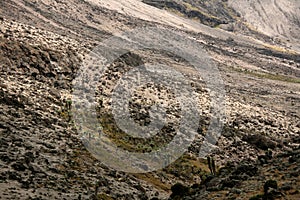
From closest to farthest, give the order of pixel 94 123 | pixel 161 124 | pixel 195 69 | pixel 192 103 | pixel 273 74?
pixel 94 123 → pixel 161 124 → pixel 192 103 → pixel 195 69 → pixel 273 74

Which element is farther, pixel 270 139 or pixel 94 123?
pixel 270 139

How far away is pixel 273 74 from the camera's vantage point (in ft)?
613

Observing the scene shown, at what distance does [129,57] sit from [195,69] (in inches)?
1251

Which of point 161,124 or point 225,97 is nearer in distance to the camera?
point 161,124

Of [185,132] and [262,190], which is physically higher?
[262,190]

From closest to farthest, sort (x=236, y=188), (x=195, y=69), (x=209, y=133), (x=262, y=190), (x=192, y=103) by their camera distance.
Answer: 1. (x=262, y=190)
2. (x=236, y=188)
3. (x=209, y=133)
4. (x=192, y=103)
5. (x=195, y=69)

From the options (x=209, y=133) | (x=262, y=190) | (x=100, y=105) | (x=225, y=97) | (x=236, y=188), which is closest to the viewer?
(x=262, y=190)

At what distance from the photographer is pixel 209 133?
89.4 meters

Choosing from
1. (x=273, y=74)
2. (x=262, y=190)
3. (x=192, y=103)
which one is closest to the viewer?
(x=262, y=190)

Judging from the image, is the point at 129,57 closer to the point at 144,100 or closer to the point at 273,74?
the point at 144,100

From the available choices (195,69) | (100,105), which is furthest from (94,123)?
(195,69)

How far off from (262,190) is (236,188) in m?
3.20

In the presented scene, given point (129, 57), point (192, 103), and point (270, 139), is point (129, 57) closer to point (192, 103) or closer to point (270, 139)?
point (192, 103)

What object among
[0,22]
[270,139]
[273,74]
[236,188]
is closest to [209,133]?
[270,139]
